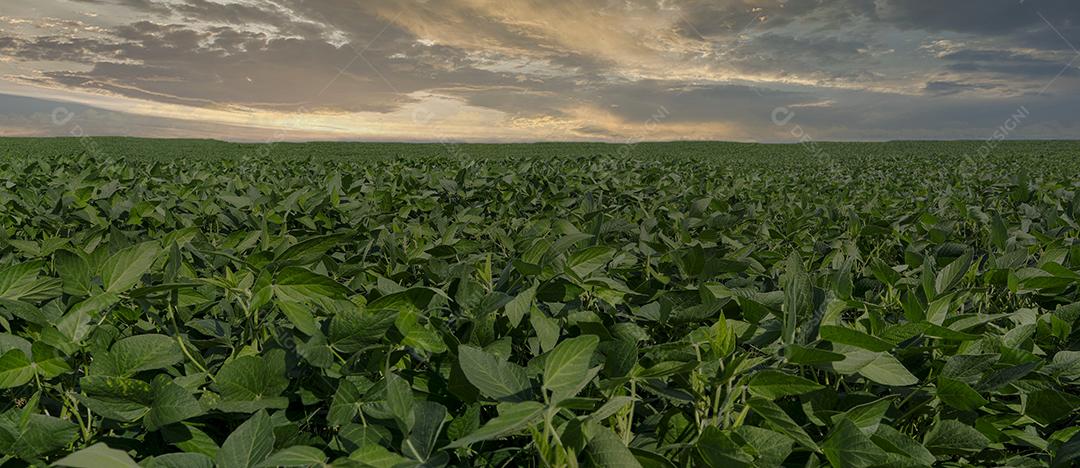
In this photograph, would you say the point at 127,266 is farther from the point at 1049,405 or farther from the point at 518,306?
the point at 1049,405

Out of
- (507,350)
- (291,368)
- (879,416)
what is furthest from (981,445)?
(291,368)

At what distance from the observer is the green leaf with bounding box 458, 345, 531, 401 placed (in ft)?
3.49

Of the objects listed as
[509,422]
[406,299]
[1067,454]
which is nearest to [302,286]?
[406,299]

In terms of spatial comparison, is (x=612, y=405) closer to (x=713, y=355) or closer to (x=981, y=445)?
(x=713, y=355)

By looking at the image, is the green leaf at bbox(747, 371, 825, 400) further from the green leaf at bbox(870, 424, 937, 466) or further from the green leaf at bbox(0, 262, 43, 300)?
the green leaf at bbox(0, 262, 43, 300)

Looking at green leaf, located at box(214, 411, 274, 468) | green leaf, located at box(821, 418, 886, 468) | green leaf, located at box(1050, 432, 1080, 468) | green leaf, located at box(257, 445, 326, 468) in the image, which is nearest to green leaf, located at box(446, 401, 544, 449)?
green leaf, located at box(257, 445, 326, 468)

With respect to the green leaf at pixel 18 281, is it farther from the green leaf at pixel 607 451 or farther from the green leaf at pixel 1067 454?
the green leaf at pixel 1067 454

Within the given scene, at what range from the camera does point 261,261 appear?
1.61 m

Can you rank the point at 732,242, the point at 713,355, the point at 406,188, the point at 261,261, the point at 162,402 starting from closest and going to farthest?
the point at 162,402 → the point at 713,355 → the point at 261,261 → the point at 732,242 → the point at 406,188

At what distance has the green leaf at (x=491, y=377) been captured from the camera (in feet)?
3.49

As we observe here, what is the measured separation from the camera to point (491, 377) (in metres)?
1.08

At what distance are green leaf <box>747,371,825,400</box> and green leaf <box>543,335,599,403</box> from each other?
1.02 ft

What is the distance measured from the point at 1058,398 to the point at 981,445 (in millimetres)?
237

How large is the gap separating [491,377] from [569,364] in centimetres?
13
